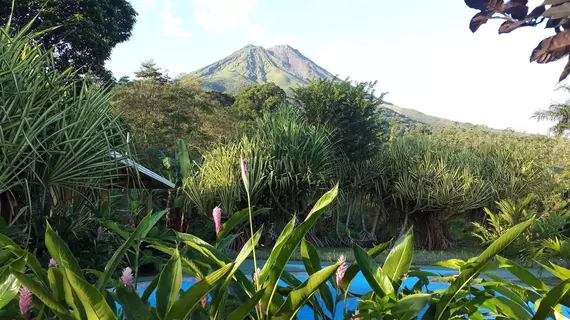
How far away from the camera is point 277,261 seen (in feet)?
4.42

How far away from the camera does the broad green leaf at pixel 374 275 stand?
1479 mm

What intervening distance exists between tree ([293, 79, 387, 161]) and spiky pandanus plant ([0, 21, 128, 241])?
33.3 ft

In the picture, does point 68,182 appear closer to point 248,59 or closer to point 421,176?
point 421,176

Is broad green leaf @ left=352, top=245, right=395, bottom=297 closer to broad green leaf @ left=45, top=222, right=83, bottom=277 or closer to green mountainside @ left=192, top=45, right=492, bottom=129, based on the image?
broad green leaf @ left=45, top=222, right=83, bottom=277

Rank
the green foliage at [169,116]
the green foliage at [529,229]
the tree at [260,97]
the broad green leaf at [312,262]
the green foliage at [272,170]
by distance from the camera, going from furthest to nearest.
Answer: the tree at [260,97] → the green foliage at [169,116] → the green foliage at [272,170] → the green foliage at [529,229] → the broad green leaf at [312,262]

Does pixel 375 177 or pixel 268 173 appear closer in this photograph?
pixel 268 173

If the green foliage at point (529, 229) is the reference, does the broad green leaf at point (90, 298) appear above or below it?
above

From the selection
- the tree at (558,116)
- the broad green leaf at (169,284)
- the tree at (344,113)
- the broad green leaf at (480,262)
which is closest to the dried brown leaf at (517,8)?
the broad green leaf at (480,262)

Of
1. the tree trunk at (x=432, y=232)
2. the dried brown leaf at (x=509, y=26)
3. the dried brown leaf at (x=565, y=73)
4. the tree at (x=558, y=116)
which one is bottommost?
the tree trunk at (x=432, y=232)

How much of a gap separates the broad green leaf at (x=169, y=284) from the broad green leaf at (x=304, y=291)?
0.28m

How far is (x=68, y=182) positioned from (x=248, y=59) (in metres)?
182

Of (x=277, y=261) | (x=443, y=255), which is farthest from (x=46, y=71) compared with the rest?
(x=443, y=255)

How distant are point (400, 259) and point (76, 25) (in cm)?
1691

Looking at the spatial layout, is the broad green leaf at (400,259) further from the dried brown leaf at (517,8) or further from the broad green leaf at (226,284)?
the dried brown leaf at (517,8)
